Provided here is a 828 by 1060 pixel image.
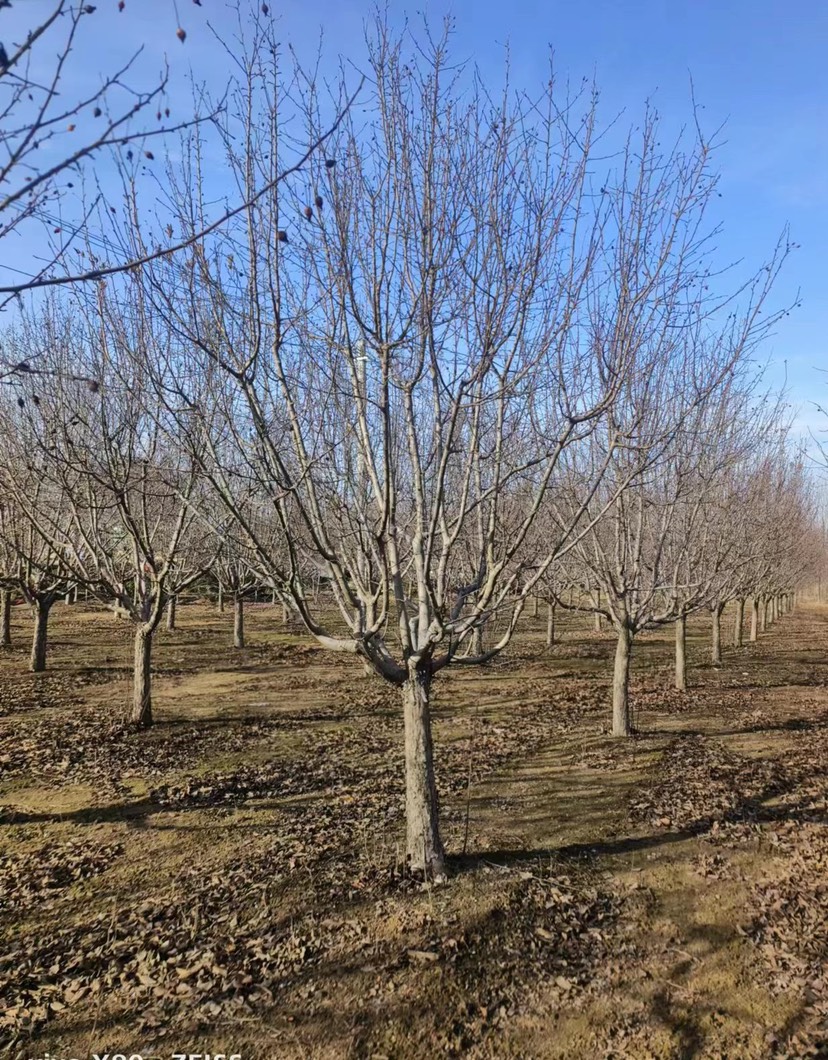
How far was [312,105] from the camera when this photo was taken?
13.6 feet

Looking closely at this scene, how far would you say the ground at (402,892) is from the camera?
3.50 m

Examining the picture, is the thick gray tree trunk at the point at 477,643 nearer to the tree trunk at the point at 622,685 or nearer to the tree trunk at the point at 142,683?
the tree trunk at the point at 622,685

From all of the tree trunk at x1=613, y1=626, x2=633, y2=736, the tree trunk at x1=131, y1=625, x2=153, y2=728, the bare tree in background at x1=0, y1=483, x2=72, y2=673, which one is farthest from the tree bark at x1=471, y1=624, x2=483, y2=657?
the bare tree in background at x1=0, y1=483, x2=72, y2=673

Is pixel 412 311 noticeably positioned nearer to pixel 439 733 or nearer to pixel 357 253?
pixel 357 253

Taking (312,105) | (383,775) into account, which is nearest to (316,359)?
(312,105)

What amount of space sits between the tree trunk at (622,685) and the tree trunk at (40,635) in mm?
12190

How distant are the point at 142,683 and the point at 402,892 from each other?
6.75 m

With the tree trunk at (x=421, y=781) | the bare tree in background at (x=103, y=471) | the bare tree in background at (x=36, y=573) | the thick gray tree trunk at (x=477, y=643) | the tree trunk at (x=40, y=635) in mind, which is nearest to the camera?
the tree trunk at (x=421, y=781)

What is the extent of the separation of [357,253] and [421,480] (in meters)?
1.65

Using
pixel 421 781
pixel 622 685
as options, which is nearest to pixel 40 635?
pixel 622 685

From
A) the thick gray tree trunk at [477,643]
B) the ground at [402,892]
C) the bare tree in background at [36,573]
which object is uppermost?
the bare tree in background at [36,573]

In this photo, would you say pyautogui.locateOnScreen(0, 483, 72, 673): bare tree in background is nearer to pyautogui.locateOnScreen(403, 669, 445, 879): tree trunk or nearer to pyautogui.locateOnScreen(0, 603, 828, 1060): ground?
pyautogui.locateOnScreen(0, 603, 828, 1060): ground

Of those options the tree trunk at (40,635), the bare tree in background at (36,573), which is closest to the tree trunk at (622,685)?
the bare tree in background at (36,573)

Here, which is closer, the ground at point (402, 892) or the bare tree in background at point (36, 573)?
the ground at point (402, 892)
